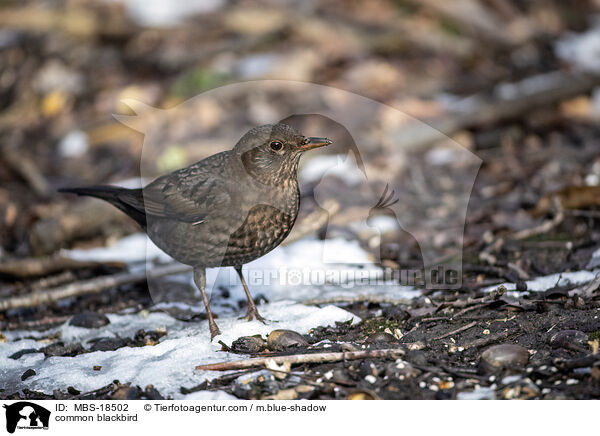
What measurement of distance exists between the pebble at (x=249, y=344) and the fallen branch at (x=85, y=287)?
62.0 inches

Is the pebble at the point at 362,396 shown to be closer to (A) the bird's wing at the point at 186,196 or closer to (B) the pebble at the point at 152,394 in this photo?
(B) the pebble at the point at 152,394

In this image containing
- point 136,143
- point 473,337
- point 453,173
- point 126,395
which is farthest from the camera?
point 136,143

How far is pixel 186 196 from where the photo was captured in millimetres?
4309

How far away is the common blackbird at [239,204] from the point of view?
13.0 feet

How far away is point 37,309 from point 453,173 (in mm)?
4399

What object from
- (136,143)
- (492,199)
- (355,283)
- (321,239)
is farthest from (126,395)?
(136,143)

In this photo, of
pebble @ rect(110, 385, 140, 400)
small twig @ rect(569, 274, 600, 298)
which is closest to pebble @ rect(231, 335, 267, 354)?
pebble @ rect(110, 385, 140, 400)

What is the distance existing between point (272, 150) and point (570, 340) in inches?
80.2

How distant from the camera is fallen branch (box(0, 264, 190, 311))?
489cm

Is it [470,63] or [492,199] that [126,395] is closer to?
[492,199]

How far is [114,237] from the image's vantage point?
20.8 feet

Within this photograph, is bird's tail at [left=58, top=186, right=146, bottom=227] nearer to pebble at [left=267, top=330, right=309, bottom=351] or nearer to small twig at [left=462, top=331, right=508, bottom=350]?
pebble at [left=267, top=330, right=309, bottom=351]

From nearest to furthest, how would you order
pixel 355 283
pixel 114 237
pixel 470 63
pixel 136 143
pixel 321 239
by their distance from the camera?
pixel 355 283 < pixel 321 239 < pixel 114 237 < pixel 136 143 < pixel 470 63
